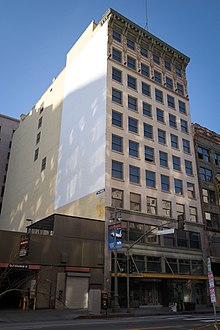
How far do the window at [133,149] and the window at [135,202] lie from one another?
5.52m

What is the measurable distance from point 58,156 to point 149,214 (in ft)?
61.8

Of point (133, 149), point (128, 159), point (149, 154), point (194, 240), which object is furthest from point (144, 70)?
point (194, 240)

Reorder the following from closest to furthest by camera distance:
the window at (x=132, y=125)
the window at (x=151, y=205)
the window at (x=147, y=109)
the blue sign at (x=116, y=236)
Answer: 1. the blue sign at (x=116, y=236)
2. the window at (x=151, y=205)
3. the window at (x=132, y=125)
4. the window at (x=147, y=109)

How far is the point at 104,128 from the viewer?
40094mm

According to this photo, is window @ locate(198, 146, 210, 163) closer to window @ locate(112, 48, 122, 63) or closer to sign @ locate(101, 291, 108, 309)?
window @ locate(112, 48, 122, 63)

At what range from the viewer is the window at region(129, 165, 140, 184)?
131ft

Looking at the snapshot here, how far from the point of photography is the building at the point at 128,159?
3653cm

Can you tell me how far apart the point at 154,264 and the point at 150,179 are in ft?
36.0

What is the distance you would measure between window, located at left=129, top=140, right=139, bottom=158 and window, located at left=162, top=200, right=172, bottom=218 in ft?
23.9

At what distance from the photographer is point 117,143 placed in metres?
40.3

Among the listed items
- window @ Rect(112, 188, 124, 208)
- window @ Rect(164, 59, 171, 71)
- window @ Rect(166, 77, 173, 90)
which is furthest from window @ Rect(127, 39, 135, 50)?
window @ Rect(112, 188, 124, 208)

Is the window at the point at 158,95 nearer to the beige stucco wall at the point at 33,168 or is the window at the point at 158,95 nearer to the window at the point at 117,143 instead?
the window at the point at 117,143

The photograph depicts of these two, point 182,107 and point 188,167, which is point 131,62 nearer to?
point 182,107

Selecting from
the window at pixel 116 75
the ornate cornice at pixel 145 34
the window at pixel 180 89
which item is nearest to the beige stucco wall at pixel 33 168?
the window at pixel 116 75
